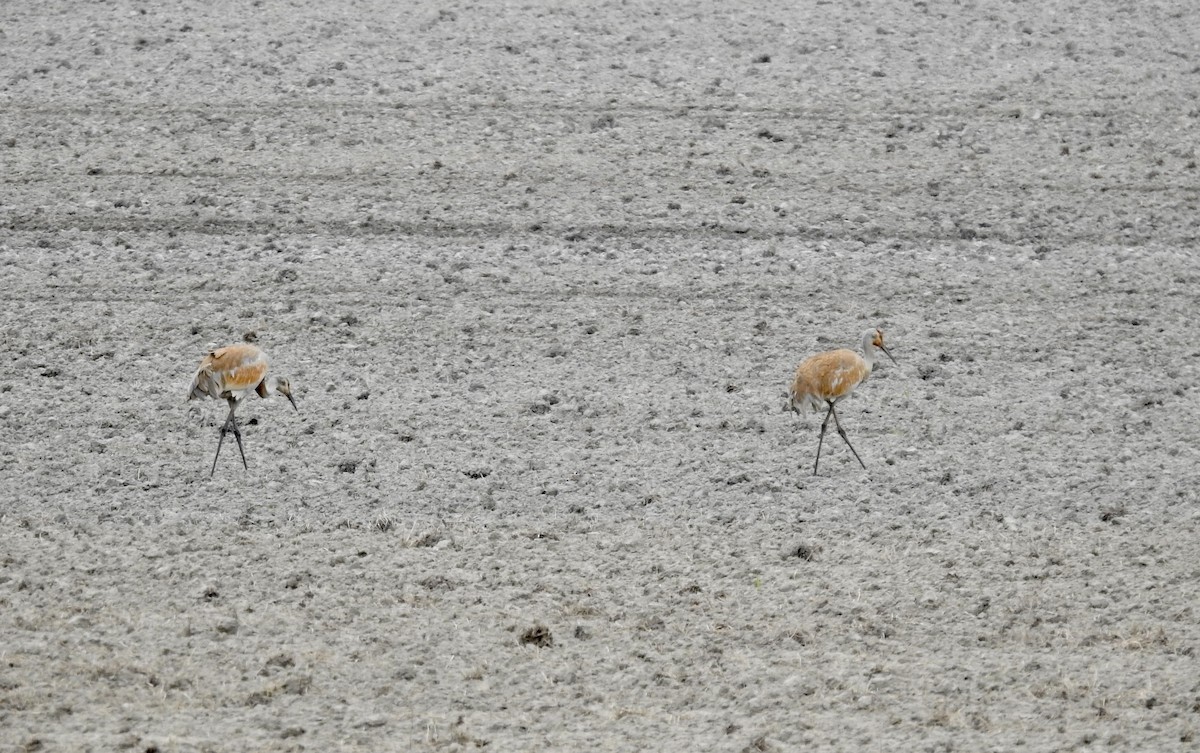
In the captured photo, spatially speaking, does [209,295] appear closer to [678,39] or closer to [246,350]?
[246,350]

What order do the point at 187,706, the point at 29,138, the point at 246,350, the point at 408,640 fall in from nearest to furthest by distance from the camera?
the point at 187,706
the point at 408,640
the point at 246,350
the point at 29,138

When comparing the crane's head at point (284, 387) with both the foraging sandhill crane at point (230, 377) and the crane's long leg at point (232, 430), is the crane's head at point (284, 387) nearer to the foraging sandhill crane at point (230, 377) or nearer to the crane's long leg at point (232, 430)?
the foraging sandhill crane at point (230, 377)

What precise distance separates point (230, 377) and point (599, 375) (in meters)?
2.24

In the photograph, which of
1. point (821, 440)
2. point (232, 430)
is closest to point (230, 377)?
point (232, 430)

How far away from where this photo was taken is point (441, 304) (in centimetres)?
953

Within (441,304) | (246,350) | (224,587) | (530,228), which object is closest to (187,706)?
Result: (224,587)

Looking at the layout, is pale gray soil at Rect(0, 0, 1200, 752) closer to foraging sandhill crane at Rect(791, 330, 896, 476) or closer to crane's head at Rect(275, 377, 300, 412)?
crane's head at Rect(275, 377, 300, 412)

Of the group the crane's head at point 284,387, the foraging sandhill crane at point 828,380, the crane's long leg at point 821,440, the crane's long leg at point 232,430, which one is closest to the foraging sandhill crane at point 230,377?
the crane's long leg at point 232,430

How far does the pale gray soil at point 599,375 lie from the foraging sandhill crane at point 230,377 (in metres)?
0.28

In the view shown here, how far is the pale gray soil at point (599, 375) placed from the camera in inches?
247

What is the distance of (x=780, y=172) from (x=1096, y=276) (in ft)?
8.03

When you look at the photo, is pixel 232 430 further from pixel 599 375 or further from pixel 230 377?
pixel 599 375

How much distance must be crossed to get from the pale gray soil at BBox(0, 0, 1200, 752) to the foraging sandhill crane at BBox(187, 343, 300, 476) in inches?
10.9

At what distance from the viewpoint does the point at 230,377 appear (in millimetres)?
7688
